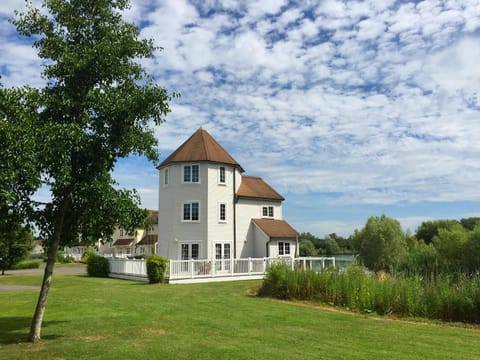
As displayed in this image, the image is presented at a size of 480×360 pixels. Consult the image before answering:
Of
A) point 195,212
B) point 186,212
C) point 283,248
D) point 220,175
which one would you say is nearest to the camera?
point 195,212

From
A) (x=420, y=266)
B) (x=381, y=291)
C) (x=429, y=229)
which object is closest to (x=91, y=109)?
(x=381, y=291)

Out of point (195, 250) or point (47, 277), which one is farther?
point (195, 250)

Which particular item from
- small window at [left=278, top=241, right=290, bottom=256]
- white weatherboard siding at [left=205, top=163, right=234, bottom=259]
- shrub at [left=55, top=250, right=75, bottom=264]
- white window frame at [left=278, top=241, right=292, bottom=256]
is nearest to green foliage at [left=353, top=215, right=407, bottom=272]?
white window frame at [left=278, top=241, right=292, bottom=256]

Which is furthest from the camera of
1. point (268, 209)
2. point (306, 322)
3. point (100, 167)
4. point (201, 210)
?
point (268, 209)

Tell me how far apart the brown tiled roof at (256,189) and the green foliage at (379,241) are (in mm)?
13554

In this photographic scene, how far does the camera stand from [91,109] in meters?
9.57

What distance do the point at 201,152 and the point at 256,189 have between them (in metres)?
6.47

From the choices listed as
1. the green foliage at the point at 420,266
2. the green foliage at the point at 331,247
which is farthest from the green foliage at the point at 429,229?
the green foliage at the point at 420,266

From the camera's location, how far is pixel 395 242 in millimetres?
44812

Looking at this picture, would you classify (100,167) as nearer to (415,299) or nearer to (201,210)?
(415,299)

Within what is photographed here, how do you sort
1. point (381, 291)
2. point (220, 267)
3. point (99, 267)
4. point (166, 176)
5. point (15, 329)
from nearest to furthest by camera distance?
point (15, 329) < point (381, 291) < point (220, 267) < point (99, 267) < point (166, 176)

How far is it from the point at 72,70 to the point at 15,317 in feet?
24.8

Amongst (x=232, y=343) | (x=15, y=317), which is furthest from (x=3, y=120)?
(x=15, y=317)

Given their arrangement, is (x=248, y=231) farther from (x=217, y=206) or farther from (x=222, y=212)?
(x=217, y=206)
